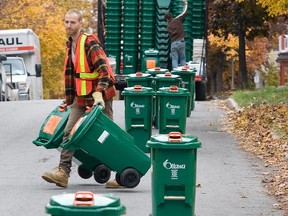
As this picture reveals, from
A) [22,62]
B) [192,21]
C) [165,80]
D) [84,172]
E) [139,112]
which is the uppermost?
[192,21]

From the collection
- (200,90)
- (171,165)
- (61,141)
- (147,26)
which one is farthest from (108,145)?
(200,90)

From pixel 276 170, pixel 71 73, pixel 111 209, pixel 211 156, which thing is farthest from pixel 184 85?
pixel 111 209

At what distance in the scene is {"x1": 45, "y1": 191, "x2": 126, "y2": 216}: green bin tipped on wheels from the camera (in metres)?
5.55

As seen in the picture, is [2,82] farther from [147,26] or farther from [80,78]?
[80,78]

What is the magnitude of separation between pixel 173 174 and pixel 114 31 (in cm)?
2110

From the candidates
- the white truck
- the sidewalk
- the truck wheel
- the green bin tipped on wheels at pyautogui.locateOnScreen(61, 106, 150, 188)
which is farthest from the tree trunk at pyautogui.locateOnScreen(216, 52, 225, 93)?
the green bin tipped on wheels at pyautogui.locateOnScreen(61, 106, 150, 188)

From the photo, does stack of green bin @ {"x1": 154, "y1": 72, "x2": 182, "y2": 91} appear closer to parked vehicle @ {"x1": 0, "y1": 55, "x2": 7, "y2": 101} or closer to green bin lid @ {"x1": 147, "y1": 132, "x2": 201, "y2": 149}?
green bin lid @ {"x1": 147, "y1": 132, "x2": 201, "y2": 149}

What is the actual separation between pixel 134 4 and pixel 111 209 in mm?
24233

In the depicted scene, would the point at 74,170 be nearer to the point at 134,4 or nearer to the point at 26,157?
the point at 26,157

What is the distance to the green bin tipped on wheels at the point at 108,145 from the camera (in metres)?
10.8

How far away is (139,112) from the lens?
15445mm

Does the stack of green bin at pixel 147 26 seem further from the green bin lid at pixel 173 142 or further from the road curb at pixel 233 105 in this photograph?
the green bin lid at pixel 173 142

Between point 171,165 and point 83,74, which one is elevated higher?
point 83,74

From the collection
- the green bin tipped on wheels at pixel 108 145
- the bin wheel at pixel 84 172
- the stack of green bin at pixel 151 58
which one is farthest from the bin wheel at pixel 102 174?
the stack of green bin at pixel 151 58
